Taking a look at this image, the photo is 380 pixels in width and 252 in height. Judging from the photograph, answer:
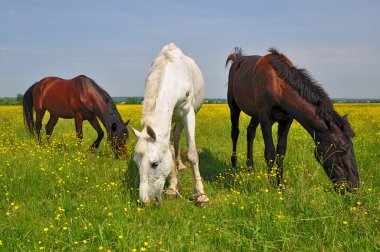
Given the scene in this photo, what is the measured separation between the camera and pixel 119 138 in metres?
7.10

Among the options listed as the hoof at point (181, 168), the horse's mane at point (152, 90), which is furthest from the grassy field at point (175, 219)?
the hoof at point (181, 168)

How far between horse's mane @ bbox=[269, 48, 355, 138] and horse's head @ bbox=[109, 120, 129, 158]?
12.8 feet

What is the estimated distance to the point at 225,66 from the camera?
812 centimetres

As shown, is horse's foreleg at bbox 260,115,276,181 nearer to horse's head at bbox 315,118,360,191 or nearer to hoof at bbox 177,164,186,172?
horse's head at bbox 315,118,360,191

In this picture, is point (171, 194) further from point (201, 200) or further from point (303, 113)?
point (303, 113)

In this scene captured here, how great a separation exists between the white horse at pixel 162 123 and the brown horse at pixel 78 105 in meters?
2.53

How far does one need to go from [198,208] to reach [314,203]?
4.89 ft

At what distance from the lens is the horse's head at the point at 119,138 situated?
6824mm

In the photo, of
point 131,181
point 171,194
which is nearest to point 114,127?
point 131,181

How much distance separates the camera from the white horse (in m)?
3.62

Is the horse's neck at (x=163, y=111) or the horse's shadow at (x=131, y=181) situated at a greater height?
the horse's neck at (x=163, y=111)

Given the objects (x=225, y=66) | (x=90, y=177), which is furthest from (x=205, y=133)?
(x=90, y=177)

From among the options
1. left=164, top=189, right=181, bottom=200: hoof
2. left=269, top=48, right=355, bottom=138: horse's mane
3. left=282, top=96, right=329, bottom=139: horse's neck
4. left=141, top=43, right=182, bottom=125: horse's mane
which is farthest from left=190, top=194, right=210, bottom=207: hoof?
left=269, top=48, right=355, bottom=138: horse's mane

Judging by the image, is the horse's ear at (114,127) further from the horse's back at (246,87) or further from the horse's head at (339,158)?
the horse's head at (339,158)
